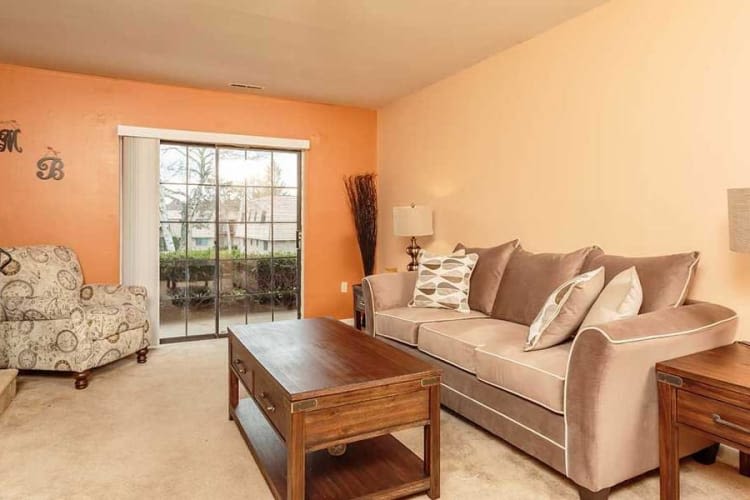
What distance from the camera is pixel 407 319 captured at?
3053 millimetres

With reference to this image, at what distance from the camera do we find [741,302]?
2.19 meters

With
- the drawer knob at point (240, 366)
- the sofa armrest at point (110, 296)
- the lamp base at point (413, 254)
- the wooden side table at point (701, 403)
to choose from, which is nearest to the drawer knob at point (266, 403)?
the drawer knob at point (240, 366)

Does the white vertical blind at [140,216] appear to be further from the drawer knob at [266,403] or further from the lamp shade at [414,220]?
the drawer knob at [266,403]

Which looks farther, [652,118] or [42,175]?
[42,175]

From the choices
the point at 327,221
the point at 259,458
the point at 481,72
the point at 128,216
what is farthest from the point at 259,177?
the point at 259,458

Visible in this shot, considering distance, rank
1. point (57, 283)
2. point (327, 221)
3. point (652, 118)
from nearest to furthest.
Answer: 1. point (652, 118)
2. point (57, 283)
3. point (327, 221)

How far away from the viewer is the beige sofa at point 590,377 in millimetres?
1749

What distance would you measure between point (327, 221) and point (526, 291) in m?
2.73

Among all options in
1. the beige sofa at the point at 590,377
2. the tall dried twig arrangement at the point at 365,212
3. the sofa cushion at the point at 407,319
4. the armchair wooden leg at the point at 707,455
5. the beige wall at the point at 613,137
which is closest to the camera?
the beige sofa at the point at 590,377

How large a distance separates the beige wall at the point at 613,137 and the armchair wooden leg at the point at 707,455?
54 centimetres

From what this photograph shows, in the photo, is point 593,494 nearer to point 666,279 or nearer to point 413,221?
point 666,279

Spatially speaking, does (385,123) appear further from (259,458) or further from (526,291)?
(259,458)

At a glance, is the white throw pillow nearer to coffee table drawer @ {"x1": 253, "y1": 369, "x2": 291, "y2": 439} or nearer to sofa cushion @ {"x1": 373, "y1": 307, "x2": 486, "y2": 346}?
sofa cushion @ {"x1": 373, "y1": 307, "x2": 486, "y2": 346}

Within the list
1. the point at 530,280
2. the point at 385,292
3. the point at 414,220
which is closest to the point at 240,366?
the point at 385,292
